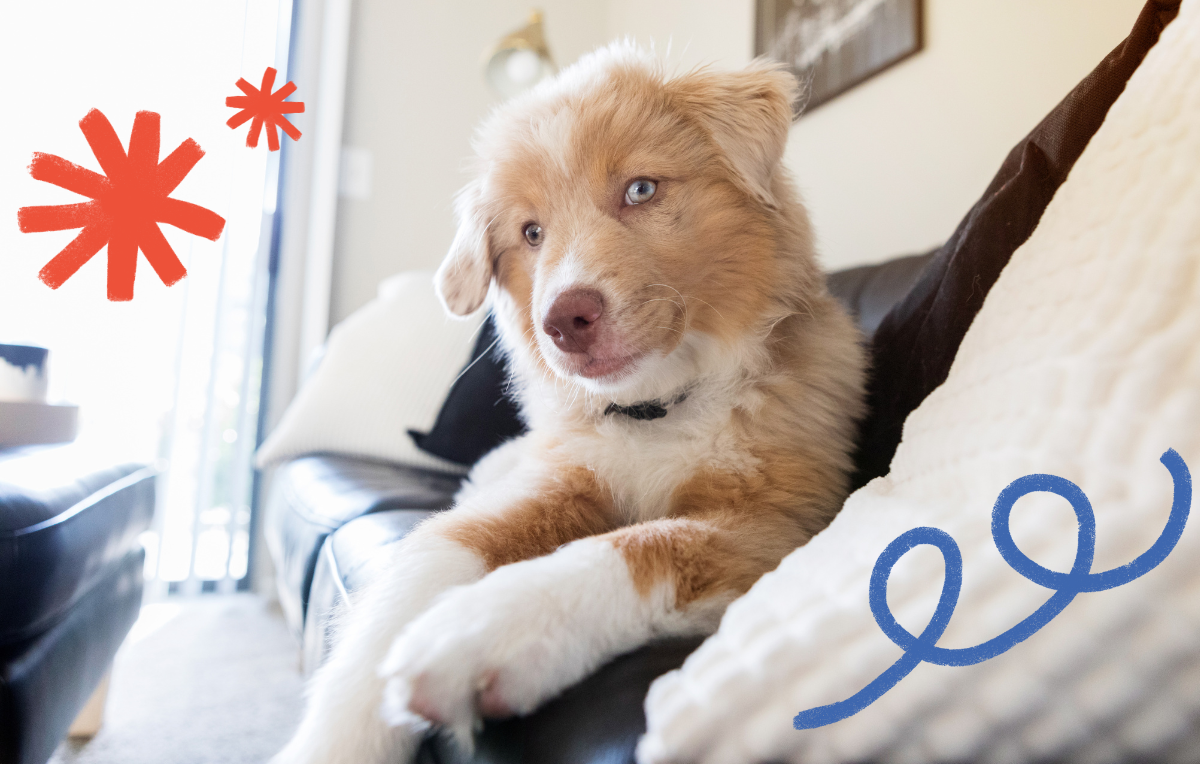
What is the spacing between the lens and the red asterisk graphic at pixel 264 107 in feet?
2.53

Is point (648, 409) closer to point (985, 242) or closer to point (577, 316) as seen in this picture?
point (577, 316)

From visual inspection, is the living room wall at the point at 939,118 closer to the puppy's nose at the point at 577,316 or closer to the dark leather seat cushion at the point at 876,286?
the dark leather seat cushion at the point at 876,286

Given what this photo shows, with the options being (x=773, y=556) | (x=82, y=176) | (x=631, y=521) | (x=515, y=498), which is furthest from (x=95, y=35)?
(x=773, y=556)

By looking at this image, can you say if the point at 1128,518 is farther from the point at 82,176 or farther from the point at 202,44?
the point at 202,44

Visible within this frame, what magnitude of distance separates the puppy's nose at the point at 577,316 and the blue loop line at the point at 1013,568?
31.5 inches

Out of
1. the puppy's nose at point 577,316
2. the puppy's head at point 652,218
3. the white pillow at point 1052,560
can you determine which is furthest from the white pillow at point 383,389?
the white pillow at point 1052,560

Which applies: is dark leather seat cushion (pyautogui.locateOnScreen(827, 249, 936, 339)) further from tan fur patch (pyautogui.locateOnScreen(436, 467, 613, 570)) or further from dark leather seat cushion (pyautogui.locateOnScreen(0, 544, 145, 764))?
dark leather seat cushion (pyautogui.locateOnScreen(0, 544, 145, 764))

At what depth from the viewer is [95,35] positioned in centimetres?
112

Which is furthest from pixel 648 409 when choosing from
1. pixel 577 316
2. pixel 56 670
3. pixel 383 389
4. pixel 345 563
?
pixel 383 389

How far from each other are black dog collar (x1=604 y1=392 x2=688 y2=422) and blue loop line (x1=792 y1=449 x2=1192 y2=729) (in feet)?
2.95

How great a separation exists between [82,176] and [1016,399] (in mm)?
855

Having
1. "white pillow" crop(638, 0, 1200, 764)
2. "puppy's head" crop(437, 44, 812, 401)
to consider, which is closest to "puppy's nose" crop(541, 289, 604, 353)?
"puppy's head" crop(437, 44, 812, 401)

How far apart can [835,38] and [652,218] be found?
2.17m

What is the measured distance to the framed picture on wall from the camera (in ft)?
8.68
